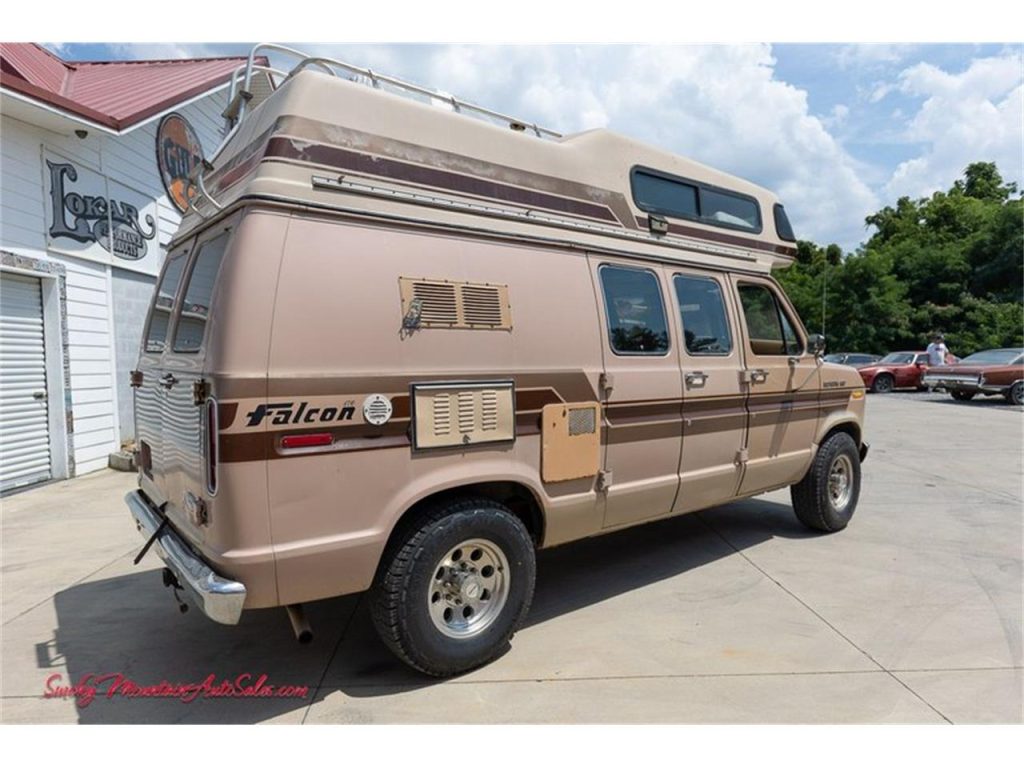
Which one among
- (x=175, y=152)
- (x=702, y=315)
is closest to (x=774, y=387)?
(x=702, y=315)

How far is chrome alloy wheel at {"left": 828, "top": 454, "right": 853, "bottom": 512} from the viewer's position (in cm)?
598

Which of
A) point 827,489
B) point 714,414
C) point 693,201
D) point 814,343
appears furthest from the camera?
point 827,489

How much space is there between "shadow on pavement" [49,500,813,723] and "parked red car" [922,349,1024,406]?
16.7 metres

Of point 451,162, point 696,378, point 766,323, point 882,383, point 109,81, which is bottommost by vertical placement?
point 882,383

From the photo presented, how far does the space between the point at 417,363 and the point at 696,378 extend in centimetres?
226

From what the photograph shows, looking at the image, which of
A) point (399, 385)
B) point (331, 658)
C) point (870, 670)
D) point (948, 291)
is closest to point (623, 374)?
point (399, 385)

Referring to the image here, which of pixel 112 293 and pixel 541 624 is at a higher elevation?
pixel 112 293

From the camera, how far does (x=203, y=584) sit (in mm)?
2777

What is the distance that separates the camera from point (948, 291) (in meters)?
30.5

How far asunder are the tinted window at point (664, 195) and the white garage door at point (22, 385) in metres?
7.71

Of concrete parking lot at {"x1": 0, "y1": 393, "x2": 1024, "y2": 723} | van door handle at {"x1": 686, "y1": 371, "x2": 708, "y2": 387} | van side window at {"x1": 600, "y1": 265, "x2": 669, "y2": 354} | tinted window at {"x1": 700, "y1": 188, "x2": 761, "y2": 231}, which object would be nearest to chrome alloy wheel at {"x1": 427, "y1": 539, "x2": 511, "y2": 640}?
concrete parking lot at {"x1": 0, "y1": 393, "x2": 1024, "y2": 723}

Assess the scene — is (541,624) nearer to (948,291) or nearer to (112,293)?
(112,293)

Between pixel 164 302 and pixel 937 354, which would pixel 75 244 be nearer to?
pixel 164 302

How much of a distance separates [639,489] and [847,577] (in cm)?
201
